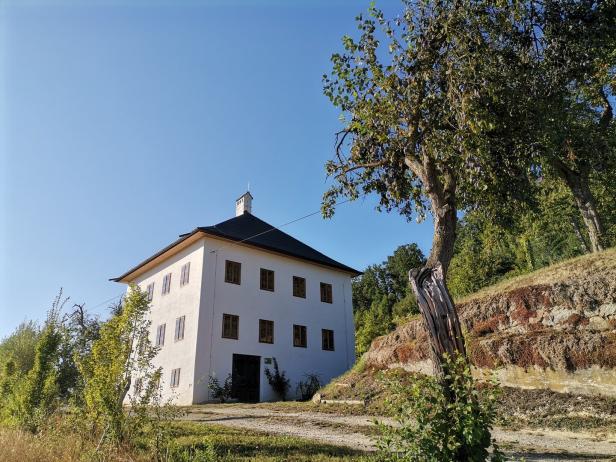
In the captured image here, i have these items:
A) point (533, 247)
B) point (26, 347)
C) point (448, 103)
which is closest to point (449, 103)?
point (448, 103)

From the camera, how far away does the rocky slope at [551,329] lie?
917 centimetres

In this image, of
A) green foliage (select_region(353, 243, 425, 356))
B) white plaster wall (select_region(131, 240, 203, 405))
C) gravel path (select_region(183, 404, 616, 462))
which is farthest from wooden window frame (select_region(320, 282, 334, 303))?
green foliage (select_region(353, 243, 425, 356))

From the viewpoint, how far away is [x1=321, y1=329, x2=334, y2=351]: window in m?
26.0

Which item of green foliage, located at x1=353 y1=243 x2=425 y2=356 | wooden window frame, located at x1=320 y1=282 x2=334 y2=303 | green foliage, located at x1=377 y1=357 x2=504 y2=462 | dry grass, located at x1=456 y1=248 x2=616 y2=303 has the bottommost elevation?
green foliage, located at x1=377 y1=357 x2=504 y2=462

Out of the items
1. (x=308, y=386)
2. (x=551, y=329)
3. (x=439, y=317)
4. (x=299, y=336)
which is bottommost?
(x=308, y=386)

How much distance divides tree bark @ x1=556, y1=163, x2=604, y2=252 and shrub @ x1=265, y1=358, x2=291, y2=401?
1532cm

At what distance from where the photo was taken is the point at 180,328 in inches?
898

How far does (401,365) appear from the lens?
13.7 metres

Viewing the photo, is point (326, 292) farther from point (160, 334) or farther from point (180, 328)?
point (160, 334)

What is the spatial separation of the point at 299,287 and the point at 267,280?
7.52ft

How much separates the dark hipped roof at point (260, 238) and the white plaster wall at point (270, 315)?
51 cm

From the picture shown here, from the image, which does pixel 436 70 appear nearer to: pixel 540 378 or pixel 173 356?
pixel 540 378

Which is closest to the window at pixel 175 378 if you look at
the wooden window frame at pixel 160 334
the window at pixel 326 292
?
the wooden window frame at pixel 160 334

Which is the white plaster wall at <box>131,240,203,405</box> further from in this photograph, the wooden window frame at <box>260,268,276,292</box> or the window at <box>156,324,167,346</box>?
the wooden window frame at <box>260,268,276,292</box>
